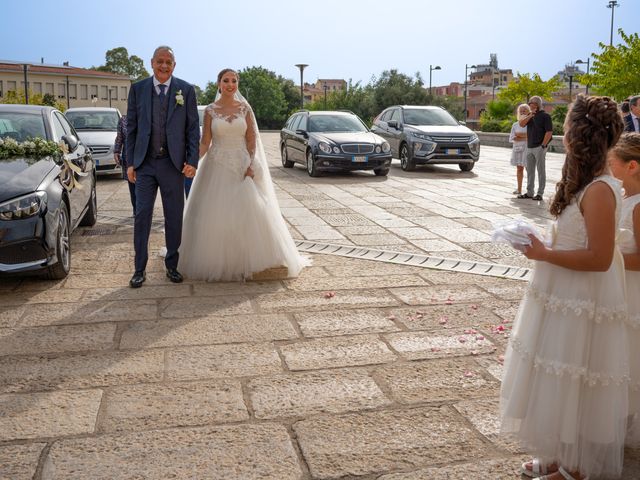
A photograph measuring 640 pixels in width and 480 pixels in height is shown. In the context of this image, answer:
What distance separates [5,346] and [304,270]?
117 inches

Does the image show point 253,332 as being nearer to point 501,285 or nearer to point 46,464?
point 46,464

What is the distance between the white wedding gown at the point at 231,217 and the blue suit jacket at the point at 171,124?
38 centimetres

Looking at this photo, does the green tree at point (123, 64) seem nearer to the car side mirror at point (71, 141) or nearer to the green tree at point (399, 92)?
the green tree at point (399, 92)

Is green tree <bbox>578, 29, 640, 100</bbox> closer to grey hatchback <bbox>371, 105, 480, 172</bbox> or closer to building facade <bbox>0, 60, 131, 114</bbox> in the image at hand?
grey hatchback <bbox>371, 105, 480, 172</bbox>

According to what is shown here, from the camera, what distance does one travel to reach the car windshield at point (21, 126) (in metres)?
7.13

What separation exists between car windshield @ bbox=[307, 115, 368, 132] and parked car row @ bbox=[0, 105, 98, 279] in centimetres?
1022

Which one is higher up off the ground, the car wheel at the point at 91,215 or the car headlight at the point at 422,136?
the car headlight at the point at 422,136

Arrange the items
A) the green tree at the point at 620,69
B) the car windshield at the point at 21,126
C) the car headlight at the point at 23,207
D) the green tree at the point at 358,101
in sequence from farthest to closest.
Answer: the green tree at the point at 358,101 → the green tree at the point at 620,69 → the car windshield at the point at 21,126 → the car headlight at the point at 23,207

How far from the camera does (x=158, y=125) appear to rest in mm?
6070

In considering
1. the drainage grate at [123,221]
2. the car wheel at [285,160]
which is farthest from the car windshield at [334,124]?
the drainage grate at [123,221]

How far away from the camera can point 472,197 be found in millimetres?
12734

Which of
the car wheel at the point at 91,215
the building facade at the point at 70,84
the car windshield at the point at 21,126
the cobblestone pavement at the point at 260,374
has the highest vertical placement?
the building facade at the point at 70,84

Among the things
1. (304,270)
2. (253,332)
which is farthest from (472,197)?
(253,332)

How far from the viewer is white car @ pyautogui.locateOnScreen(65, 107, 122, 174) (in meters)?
15.4
